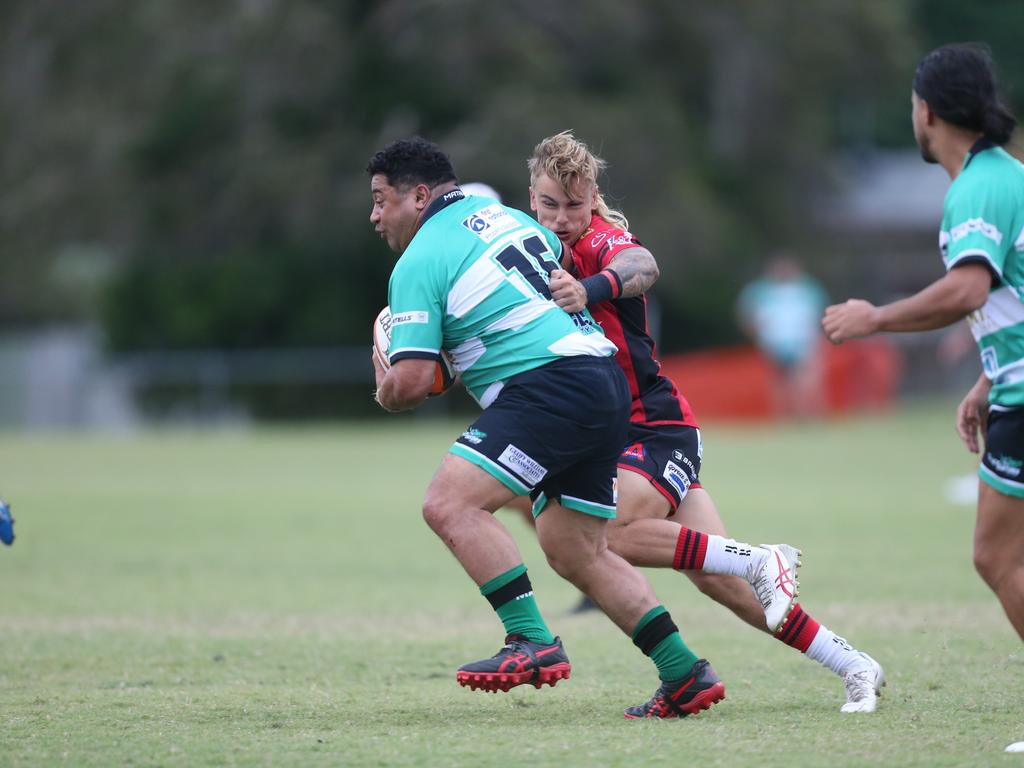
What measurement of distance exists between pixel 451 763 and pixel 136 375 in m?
28.3

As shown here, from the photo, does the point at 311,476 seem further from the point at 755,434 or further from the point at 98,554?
the point at 755,434

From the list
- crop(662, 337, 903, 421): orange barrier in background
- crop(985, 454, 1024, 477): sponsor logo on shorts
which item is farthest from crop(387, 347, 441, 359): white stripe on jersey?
crop(662, 337, 903, 421): orange barrier in background

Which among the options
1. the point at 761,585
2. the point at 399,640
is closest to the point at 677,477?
the point at 761,585

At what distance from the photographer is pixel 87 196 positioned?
35.0 metres

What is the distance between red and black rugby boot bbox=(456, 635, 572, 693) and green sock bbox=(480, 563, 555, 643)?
0.14 ft

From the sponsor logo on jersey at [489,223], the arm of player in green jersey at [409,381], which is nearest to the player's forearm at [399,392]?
the arm of player in green jersey at [409,381]

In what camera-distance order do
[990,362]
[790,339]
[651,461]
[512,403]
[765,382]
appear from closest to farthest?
[990,362] → [512,403] → [651,461] → [790,339] → [765,382]

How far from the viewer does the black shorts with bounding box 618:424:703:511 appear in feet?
19.9

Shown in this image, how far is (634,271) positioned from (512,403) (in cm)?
78

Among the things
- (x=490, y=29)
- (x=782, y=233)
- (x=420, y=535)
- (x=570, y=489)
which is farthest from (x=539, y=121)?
(x=570, y=489)

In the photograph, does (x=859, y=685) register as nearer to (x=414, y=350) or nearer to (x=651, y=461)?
(x=651, y=461)

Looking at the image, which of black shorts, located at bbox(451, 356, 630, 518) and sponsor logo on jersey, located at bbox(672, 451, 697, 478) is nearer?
black shorts, located at bbox(451, 356, 630, 518)

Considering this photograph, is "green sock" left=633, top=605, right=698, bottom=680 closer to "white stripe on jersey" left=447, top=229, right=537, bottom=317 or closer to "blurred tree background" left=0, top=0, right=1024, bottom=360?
"white stripe on jersey" left=447, top=229, right=537, bottom=317

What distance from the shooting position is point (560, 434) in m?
5.59
